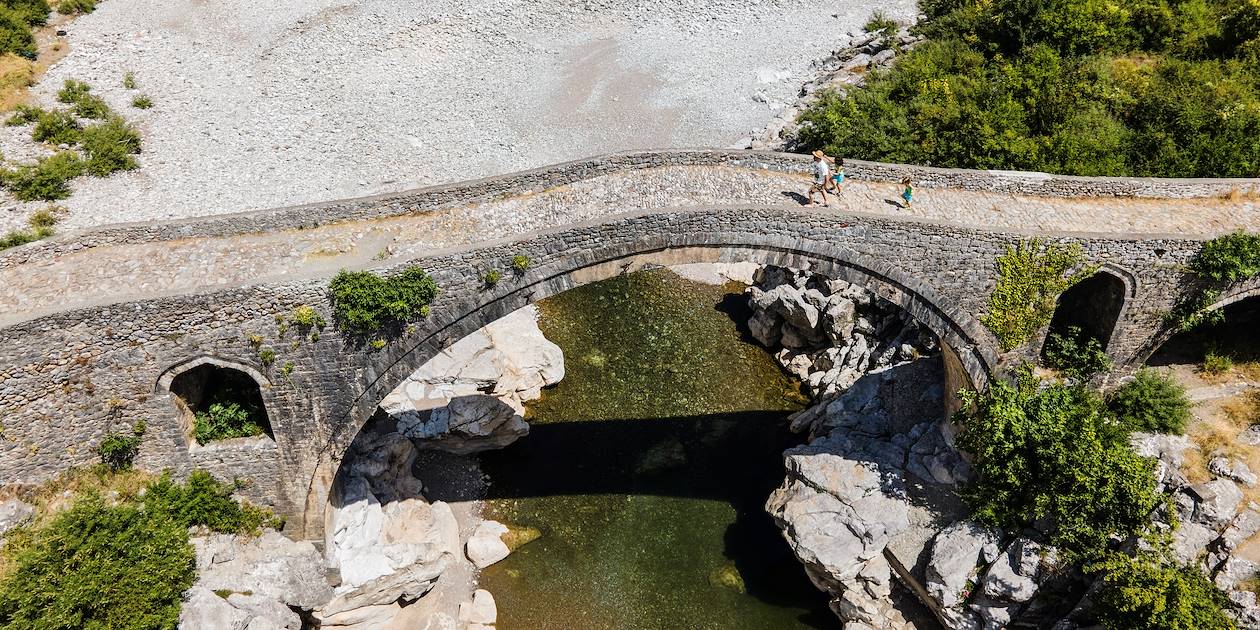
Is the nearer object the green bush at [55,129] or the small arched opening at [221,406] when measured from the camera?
the small arched opening at [221,406]

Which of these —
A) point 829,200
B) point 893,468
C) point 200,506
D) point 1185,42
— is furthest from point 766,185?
point 1185,42

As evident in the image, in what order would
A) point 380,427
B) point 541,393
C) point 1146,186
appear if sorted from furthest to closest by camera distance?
point 541,393 → point 380,427 → point 1146,186

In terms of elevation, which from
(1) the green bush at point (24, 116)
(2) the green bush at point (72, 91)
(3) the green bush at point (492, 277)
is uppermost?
(2) the green bush at point (72, 91)

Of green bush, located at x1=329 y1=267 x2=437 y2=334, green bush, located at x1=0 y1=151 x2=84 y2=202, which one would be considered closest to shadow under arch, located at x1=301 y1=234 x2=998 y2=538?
green bush, located at x1=329 y1=267 x2=437 y2=334

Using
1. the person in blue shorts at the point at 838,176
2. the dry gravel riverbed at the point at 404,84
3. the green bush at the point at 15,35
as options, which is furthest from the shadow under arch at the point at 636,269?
the green bush at the point at 15,35

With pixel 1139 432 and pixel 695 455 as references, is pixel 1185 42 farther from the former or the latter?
pixel 695 455

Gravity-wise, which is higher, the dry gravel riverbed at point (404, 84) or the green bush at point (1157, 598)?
the dry gravel riverbed at point (404, 84)

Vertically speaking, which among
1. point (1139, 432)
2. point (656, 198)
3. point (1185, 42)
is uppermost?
point (1185, 42)

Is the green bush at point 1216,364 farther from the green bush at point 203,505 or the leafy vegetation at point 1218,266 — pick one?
the green bush at point 203,505
